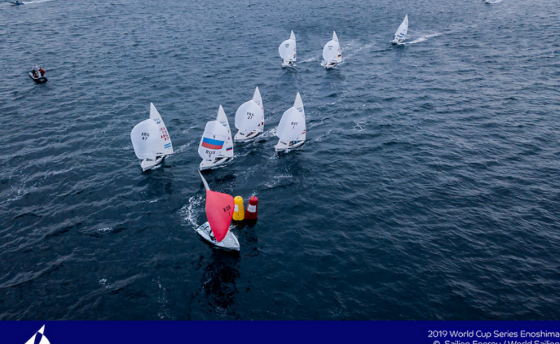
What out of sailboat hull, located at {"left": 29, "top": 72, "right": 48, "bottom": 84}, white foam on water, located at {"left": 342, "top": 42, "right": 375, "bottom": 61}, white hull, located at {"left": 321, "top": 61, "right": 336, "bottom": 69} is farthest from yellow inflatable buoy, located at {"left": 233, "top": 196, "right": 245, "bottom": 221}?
white foam on water, located at {"left": 342, "top": 42, "right": 375, "bottom": 61}

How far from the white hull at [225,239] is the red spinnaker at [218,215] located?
0.92 metres

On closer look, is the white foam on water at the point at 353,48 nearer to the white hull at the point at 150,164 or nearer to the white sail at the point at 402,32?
the white sail at the point at 402,32

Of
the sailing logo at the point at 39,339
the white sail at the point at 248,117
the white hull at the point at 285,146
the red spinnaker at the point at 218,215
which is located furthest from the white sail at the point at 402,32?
the sailing logo at the point at 39,339

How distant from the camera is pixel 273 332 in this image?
76.6 ft

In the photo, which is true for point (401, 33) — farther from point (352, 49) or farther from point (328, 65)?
point (328, 65)

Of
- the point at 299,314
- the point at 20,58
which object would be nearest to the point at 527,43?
the point at 299,314

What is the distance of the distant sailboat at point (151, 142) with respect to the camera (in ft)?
144

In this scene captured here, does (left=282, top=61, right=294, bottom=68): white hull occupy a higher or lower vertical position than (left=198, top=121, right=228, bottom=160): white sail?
higher

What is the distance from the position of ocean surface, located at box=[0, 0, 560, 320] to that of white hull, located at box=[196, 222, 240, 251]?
0.95 meters

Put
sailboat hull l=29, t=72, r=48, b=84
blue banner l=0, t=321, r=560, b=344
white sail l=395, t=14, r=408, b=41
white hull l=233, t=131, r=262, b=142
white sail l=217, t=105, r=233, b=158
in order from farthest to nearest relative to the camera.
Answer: white sail l=395, t=14, r=408, b=41
sailboat hull l=29, t=72, r=48, b=84
white hull l=233, t=131, r=262, b=142
white sail l=217, t=105, r=233, b=158
blue banner l=0, t=321, r=560, b=344

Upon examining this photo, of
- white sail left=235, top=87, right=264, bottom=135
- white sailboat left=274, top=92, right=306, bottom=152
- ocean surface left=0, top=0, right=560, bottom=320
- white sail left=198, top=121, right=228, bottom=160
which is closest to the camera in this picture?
ocean surface left=0, top=0, right=560, bottom=320

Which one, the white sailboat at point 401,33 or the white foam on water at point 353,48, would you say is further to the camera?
the white sailboat at point 401,33

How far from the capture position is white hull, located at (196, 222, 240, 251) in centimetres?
3344

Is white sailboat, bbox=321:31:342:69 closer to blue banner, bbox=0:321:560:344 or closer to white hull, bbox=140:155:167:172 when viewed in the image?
white hull, bbox=140:155:167:172
